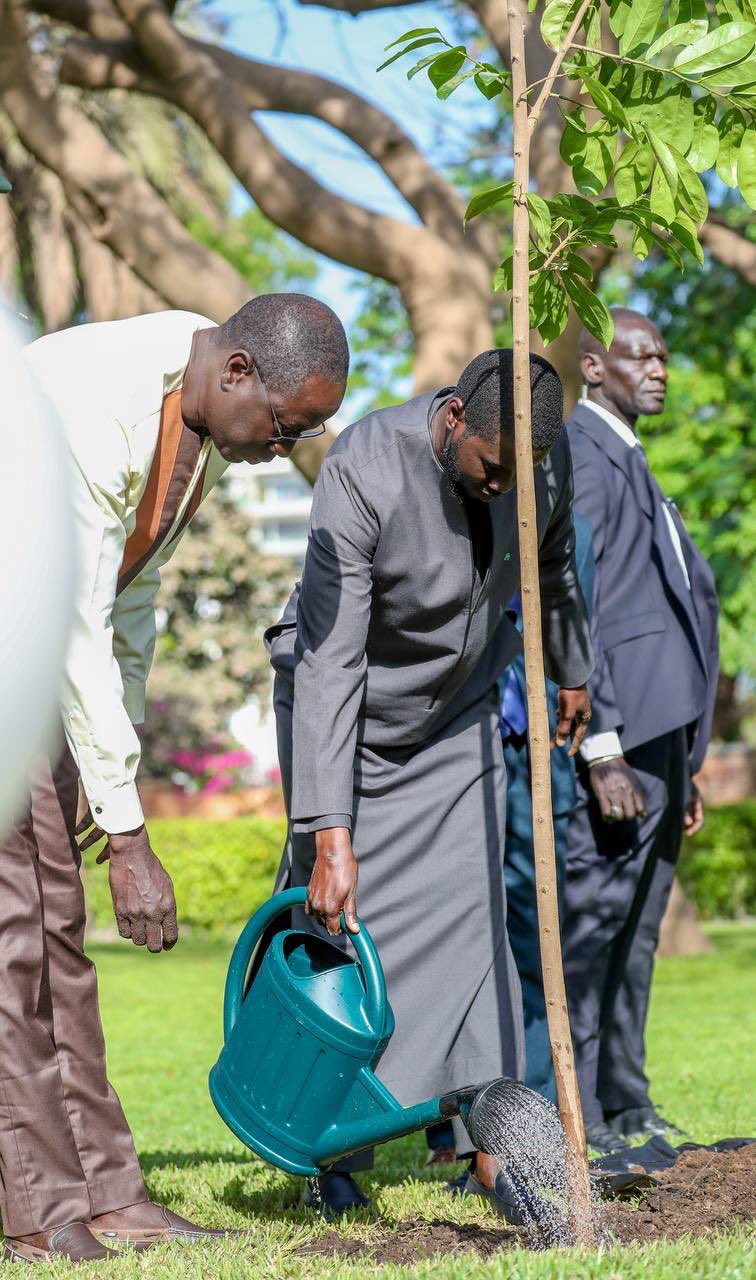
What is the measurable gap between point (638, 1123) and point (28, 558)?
3.50 meters

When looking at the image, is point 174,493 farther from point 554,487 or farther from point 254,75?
point 254,75

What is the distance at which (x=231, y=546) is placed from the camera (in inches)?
744

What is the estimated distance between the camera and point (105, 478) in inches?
117

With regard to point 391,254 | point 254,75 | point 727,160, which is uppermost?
point 254,75

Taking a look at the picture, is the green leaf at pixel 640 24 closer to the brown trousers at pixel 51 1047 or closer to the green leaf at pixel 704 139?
the green leaf at pixel 704 139

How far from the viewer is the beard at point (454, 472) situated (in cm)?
347

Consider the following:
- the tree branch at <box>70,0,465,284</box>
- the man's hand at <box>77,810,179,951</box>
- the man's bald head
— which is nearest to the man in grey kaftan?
the man's hand at <box>77,810,179,951</box>

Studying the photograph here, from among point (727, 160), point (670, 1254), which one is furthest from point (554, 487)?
point (670, 1254)

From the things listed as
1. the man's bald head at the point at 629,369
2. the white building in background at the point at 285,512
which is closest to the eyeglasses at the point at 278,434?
the man's bald head at the point at 629,369

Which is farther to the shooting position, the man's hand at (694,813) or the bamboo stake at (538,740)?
the man's hand at (694,813)

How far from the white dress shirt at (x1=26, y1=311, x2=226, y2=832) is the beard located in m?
0.64

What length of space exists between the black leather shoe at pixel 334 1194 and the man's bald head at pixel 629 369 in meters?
2.78

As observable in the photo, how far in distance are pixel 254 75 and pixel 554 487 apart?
5925 mm

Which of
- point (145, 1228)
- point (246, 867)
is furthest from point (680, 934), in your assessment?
point (145, 1228)
